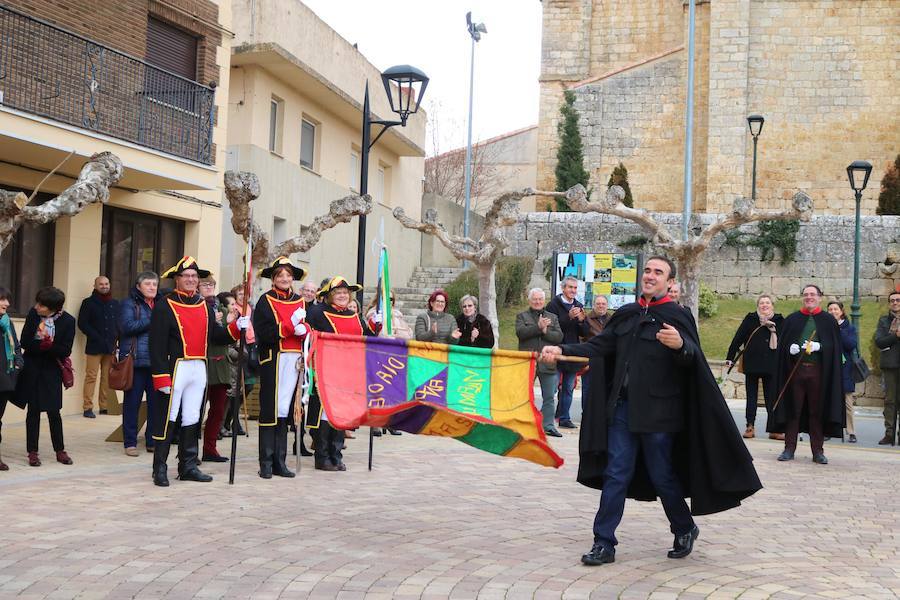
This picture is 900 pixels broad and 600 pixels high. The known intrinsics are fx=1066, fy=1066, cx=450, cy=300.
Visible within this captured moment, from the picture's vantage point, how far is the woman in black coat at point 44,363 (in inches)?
395

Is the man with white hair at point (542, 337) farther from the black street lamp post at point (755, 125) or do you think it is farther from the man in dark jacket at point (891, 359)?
the black street lamp post at point (755, 125)

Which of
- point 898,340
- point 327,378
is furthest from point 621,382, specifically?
point 898,340

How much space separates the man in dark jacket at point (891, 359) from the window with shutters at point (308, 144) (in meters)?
14.9

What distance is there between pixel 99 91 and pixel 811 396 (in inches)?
416

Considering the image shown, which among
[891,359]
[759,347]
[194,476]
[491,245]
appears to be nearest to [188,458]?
[194,476]

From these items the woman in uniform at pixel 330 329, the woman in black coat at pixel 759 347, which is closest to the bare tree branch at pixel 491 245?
the woman in black coat at pixel 759 347

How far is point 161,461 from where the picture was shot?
30.1 feet

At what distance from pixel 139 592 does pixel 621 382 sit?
123 inches

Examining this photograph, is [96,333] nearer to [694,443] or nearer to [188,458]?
[188,458]

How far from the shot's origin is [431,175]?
189 ft

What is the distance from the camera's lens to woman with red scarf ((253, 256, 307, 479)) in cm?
975

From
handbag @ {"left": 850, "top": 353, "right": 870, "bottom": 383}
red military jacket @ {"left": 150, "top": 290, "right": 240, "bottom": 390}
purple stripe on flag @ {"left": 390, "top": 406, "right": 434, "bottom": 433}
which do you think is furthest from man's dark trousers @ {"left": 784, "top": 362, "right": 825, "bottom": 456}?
red military jacket @ {"left": 150, "top": 290, "right": 240, "bottom": 390}

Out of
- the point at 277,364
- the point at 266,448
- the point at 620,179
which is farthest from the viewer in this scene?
the point at 620,179

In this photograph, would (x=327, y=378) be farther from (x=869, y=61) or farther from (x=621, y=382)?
(x=869, y=61)
